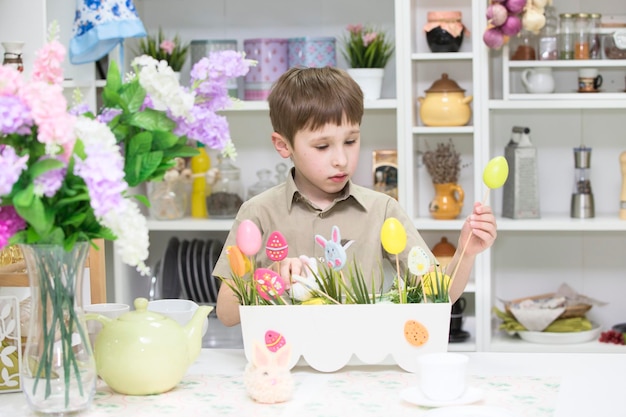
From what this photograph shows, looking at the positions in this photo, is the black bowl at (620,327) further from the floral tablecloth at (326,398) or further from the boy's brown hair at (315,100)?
the floral tablecloth at (326,398)

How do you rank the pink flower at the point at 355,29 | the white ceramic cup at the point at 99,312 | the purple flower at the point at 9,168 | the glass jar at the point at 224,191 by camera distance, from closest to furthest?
the purple flower at the point at 9,168
the white ceramic cup at the point at 99,312
the pink flower at the point at 355,29
the glass jar at the point at 224,191

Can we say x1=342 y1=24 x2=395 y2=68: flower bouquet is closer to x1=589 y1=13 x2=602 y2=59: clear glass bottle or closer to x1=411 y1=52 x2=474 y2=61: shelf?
x1=411 y1=52 x2=474 y2=61: shelf

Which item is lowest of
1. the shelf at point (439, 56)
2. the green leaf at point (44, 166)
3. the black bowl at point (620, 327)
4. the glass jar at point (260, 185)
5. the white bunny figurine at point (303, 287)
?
the black bowl at point (620, 327)

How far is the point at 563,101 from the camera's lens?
292cm

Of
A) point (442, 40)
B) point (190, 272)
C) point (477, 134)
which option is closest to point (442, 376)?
point (477, 134)

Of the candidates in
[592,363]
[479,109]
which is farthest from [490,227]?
[479,109]

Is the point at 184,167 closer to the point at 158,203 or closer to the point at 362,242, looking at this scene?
the point at 158,203

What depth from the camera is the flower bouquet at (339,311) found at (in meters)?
1.42

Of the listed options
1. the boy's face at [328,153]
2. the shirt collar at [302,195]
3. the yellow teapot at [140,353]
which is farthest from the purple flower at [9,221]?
the shirt collar at [302,195]

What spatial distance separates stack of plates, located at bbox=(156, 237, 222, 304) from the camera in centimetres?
316

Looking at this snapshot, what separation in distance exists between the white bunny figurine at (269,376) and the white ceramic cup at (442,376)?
0.18 m

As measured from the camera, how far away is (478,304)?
296cm

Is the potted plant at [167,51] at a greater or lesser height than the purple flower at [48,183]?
greater

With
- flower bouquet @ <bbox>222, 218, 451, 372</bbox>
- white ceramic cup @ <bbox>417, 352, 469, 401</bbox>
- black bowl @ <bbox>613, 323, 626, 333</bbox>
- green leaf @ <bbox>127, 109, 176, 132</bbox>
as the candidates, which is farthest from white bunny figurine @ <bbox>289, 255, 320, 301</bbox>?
black bowl @ <bbox>613, 323, 626, 333</bbox>
